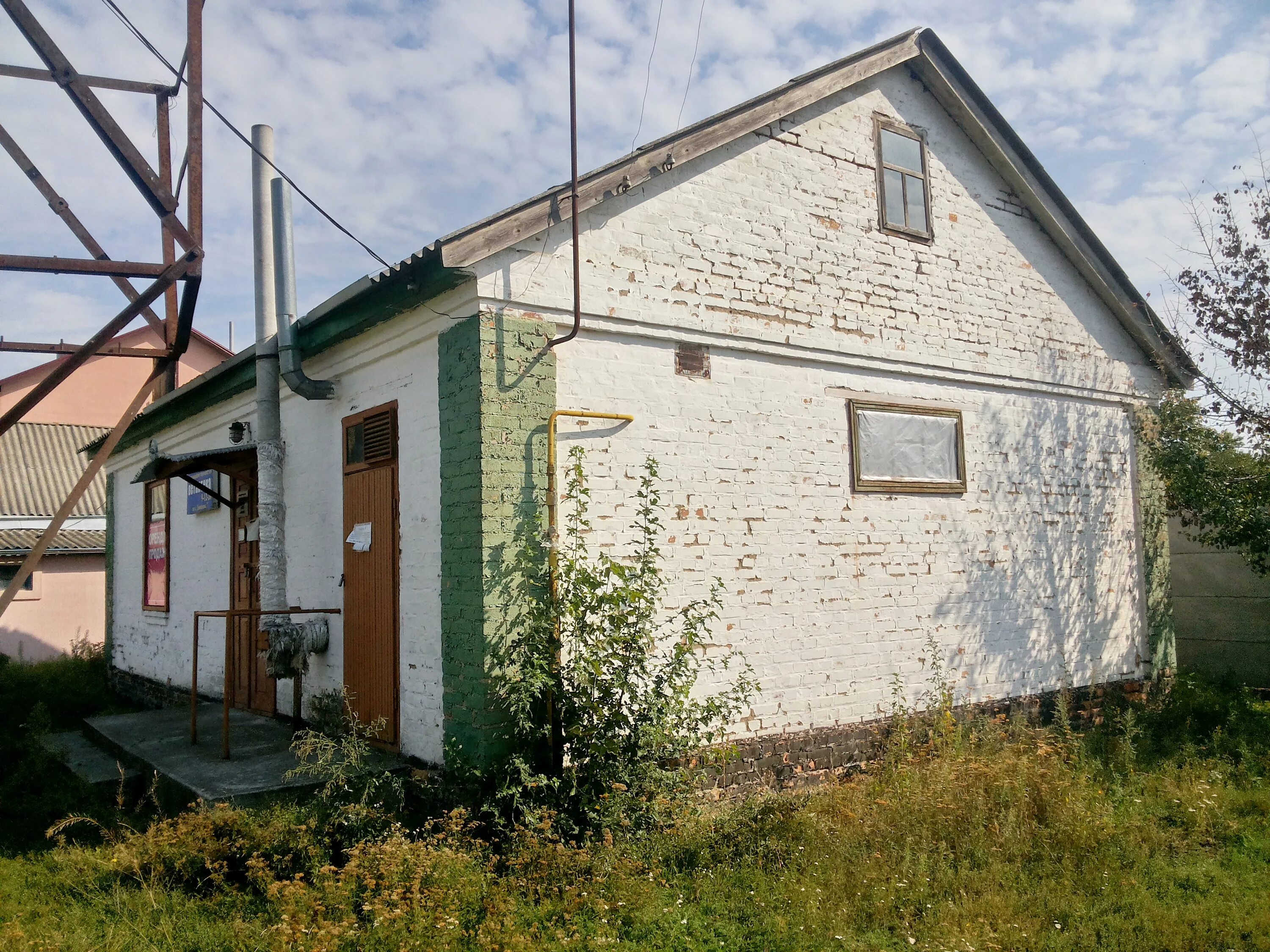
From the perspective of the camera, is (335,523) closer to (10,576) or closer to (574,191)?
(574,191)

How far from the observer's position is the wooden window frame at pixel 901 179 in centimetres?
873

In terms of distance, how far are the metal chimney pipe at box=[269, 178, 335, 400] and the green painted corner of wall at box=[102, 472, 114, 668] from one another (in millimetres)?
7896

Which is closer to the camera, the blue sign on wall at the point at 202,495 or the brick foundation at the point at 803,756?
the brick foundation at the point at 803,756

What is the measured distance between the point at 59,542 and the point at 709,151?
19071 mm

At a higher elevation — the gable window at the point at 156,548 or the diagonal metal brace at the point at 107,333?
the diagonal metal brace at the point at 107,333

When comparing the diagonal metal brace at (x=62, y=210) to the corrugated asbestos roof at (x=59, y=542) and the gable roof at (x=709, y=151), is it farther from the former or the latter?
the corrugated asbestos roof at (x=59, y=542)

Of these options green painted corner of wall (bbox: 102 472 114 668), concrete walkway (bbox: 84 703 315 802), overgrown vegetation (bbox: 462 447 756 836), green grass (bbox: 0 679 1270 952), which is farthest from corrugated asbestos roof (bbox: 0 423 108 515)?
overgrown vegetation (bbox: 462 447 756 836)

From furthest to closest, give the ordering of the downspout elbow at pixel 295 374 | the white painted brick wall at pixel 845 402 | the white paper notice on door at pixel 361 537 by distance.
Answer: the downspout elbow at pixel 295 374
the white paper notice on door at pixel 361 537
the white painted brick wall at pixel 845 402

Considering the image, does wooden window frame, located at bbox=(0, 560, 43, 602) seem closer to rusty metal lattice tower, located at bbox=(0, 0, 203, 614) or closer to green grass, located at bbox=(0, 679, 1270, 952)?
rusty metal lattice tower, located at bbox=(0, 0, 203, 614)

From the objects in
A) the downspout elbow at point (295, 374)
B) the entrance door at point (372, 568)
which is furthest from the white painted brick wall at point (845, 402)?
the downspout elbow at point (295, 374)

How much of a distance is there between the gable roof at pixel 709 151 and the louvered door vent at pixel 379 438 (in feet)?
2.34

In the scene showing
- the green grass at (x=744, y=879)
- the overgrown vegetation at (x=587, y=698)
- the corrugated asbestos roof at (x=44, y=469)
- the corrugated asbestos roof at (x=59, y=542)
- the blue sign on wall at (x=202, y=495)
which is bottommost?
the green grass at (x=744, y=879)

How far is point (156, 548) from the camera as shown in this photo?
12680 millimetres

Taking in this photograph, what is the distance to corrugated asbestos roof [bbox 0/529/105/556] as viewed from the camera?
66.3 feet
